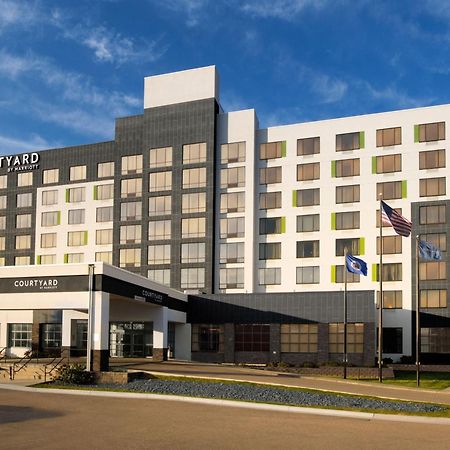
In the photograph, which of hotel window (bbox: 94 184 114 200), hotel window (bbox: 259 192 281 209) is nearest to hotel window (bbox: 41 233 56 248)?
hotel window (bbox: 94 184 114 200)

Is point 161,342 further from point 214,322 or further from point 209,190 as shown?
point 209,190

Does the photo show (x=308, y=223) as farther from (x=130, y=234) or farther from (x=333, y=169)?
(x=130, y=234)

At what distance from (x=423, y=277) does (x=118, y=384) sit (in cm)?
4156

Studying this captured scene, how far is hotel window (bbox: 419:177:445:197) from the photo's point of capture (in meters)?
66.5

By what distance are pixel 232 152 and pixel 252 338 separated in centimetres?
2192

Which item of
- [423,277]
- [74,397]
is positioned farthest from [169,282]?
[74,397]

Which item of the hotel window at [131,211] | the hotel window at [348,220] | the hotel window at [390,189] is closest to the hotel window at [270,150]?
the hotel window at [348,220]

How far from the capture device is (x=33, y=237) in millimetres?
83500

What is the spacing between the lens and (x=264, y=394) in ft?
100

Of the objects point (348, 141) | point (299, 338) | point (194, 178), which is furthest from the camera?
point (194, 178)

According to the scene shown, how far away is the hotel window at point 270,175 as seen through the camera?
2872 inches

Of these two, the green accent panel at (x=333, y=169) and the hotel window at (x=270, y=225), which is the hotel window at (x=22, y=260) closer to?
the hotel window at (x=270, y=225)

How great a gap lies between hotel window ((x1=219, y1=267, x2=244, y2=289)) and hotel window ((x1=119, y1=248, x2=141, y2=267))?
10.6 m

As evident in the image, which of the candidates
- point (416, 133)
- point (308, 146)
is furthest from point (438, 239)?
point (308, 146)
